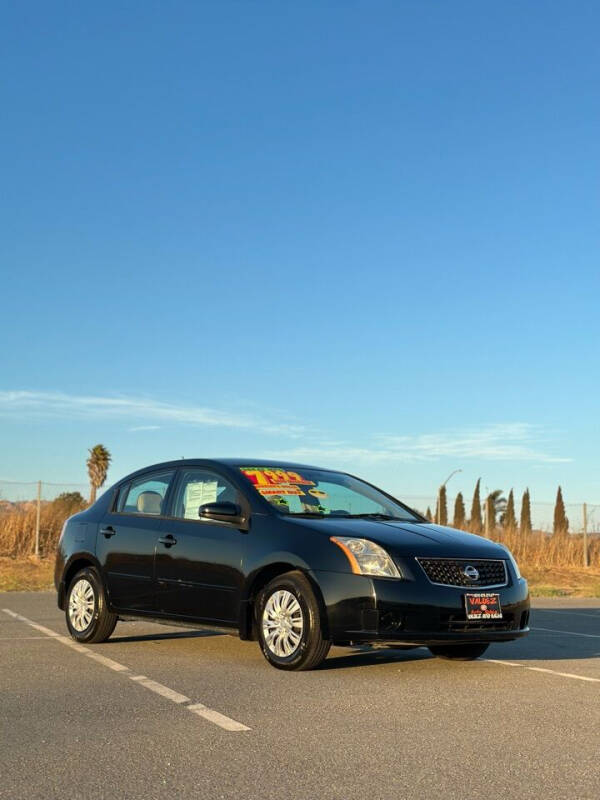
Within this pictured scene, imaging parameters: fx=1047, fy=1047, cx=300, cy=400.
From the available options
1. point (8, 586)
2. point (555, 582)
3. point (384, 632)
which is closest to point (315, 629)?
point (384, 632)

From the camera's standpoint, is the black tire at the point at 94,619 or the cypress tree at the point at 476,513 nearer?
the black tire at the point at 94,619

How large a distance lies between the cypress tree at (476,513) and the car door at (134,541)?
27802mm

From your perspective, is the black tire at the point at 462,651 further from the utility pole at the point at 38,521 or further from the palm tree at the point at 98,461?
the palm tree at the point at 98,461

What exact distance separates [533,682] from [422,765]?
303cm

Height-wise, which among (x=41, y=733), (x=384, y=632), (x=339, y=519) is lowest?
(x=41, y=733)

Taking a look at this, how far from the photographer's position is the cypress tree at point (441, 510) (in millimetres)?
33178

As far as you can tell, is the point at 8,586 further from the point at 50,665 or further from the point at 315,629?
the point at 315,629

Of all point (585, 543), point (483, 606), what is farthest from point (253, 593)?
point (585, 543)

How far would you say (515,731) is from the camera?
5828 millimetres

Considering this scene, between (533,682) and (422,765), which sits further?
(533,682)

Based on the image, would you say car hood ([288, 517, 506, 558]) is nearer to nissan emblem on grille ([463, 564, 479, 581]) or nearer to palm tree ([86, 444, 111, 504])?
nissan emblem on grille ([463, 564, 479, 581])

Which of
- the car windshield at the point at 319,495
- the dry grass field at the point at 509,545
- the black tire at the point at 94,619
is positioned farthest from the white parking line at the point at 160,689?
the dry grass field at the point at 509,545

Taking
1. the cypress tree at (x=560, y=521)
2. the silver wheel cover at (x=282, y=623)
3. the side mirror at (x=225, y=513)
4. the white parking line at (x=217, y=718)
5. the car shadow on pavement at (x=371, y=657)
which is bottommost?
the white parking line at (x=217, y=718)

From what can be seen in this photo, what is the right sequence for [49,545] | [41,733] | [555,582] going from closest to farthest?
[41,733], [555,582], [49,545]
